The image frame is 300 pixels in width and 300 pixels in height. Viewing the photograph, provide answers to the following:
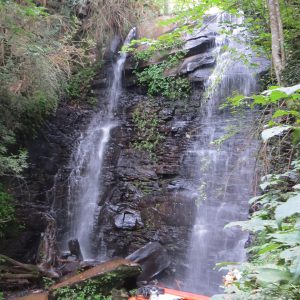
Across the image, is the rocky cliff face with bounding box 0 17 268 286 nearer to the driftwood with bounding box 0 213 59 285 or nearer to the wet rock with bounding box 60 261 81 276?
the driftwood with bounding box 0 213 59 285

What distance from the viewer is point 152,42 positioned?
16.2ft

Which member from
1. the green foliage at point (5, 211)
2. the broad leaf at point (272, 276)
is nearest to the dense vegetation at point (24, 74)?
the green foliage at point (5, 211)

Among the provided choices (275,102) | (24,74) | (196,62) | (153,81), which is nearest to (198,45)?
(196,62)

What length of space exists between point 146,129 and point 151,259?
12.7 ft

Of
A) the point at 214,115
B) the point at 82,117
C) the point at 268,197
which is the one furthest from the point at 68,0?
the point at 268,197

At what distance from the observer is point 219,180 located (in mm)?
7602

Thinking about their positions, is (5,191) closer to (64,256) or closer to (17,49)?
(64,256)

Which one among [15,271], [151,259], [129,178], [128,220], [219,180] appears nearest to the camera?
[15,271]

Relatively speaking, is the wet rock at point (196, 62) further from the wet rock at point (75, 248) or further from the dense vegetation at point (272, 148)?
the wet rock at point (75, 248)

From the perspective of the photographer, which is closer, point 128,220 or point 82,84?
point 128,220

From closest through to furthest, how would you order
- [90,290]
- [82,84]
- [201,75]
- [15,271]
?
[90,290]
[15,271]
[201,75]
[82,84]

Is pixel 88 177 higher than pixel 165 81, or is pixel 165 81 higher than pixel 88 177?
pixel 165 81

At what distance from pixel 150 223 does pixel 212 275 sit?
1.90m

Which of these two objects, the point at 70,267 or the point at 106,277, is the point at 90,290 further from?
the point at 70,267
